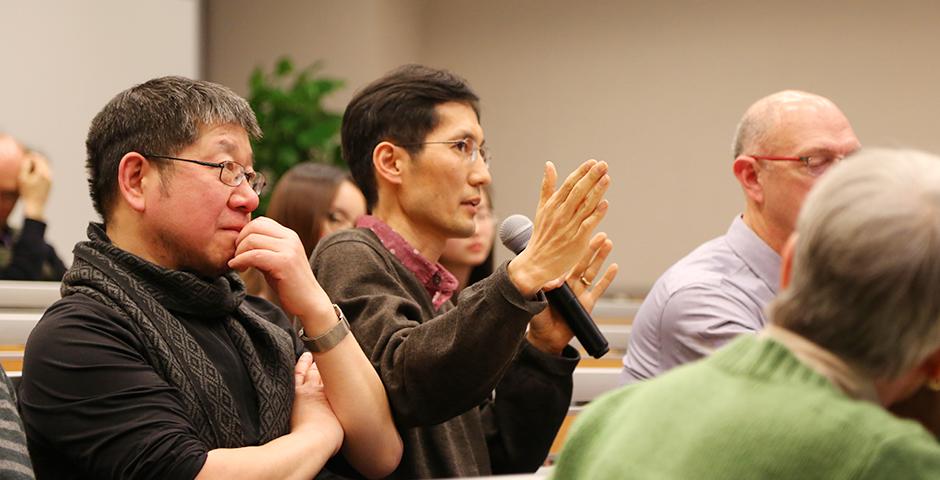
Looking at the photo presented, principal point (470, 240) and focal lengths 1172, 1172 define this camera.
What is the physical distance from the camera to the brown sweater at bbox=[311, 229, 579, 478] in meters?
2.01

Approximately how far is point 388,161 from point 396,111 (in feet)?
0.37

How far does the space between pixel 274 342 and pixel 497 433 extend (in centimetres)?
62

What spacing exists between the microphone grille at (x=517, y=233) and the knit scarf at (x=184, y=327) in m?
0.55

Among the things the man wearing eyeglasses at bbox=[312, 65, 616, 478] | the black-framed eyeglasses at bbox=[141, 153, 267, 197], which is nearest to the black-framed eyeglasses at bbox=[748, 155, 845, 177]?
the man wearing eyeglasses at bbox=[312, 65, 616, 478]

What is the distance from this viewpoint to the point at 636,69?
23.5ft

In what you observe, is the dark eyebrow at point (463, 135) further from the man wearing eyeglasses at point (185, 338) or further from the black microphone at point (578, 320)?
the man wearing eyeglasses at point (185, 338)

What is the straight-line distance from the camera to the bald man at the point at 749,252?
242 centimetres

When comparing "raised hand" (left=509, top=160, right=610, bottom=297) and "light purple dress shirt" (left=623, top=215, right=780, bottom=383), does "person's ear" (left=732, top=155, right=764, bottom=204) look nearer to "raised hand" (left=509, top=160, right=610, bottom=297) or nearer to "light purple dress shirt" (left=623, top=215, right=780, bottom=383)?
"light purple dress shirt" (left=623, top=215, right=780, bottom=383)

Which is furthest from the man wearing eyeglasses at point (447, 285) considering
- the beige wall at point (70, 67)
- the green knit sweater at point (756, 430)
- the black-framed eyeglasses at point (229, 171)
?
the beige wall at point (70, 67)

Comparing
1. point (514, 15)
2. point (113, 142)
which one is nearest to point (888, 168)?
point (113, 142)

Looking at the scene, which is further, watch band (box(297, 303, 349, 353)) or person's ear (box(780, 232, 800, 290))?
watch band (box(297, 303, 349, 353))

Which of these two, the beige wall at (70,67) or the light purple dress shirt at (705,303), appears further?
the beige wall at (70,67)

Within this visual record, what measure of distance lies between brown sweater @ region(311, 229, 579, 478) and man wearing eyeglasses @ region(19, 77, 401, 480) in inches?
3.8

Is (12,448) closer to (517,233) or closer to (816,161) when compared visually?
(517,233)
